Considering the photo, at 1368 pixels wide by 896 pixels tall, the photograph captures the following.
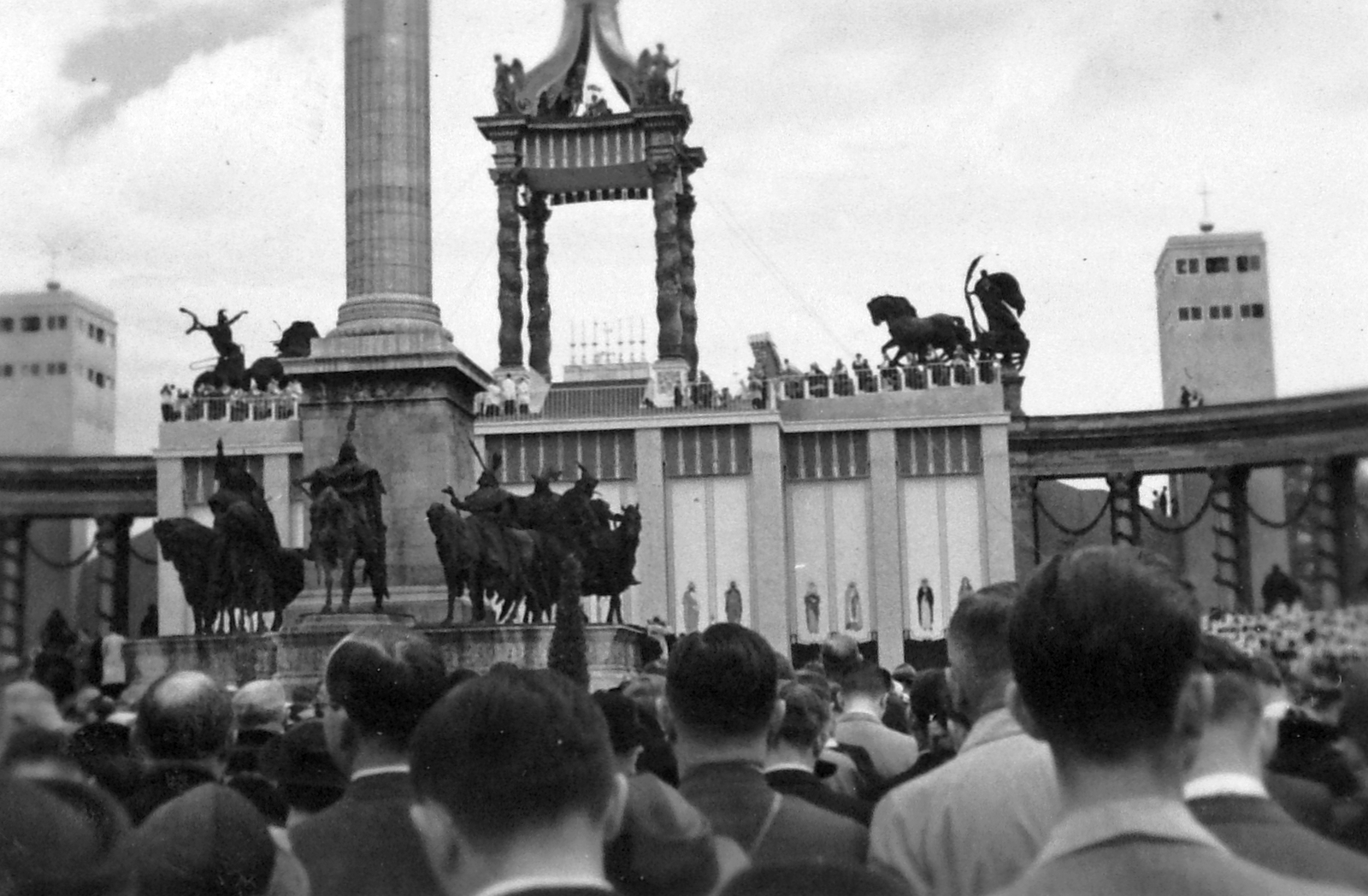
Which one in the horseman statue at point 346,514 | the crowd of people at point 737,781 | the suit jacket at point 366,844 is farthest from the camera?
the horseman statue at point 346,514

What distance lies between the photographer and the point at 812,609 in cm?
5831

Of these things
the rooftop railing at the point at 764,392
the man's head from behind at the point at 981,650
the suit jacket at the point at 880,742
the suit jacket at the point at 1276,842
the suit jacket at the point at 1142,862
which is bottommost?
the suit jacket at the point at 880,742

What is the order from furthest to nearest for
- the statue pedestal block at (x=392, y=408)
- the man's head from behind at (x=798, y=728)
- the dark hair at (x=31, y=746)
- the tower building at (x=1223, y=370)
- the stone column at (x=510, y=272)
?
1. the stone column at (x=510, y=272)
2. the tower building at (x=1223, y=370)
3. the statue pedestal block at (x=392, y=408)
4. the man's head from behind at (x=798, y=728)
5. the dark hair at (x=31, y=746)

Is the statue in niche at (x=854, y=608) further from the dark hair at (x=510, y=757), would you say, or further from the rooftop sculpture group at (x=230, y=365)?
the dark hair at (x=510, y=757)

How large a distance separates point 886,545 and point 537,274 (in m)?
17.1

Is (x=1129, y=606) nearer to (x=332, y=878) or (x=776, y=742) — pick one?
(x=332, y=878)

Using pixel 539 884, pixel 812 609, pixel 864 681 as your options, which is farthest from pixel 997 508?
pixel 539 884

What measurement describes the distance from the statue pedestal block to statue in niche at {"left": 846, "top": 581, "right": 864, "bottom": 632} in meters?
30.6

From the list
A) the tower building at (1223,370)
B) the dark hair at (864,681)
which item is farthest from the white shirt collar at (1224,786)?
the tower building at (1223,370)

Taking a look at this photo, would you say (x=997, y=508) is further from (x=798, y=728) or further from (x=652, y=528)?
(x=798, y=728)

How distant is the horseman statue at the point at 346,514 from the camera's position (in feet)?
88.2

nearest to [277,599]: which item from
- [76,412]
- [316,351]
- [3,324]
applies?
[316,351]

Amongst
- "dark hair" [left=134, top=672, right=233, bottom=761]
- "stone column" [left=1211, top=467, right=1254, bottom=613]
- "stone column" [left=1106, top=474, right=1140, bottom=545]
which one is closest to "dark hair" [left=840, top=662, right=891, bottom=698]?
"dark hair" [left=134, top=672, right=233, bottom=761]

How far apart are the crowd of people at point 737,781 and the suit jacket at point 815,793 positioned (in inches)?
0.8
